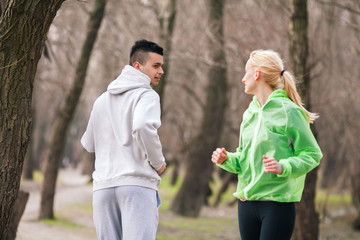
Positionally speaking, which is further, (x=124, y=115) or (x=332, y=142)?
(x=332, y=142)

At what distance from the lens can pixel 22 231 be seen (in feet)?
36.4

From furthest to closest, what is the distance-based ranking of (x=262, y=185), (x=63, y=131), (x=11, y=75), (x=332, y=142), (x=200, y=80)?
(x=200, y=80) < (x=332, y=142) < (x=63, y=131) < (x=11, y=75) < (x=262, y=185)

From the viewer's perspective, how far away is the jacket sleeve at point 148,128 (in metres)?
3.72

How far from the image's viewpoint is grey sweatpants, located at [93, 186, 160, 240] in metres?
3.78

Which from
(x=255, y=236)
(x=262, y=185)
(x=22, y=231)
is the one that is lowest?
(x=22, y=231)

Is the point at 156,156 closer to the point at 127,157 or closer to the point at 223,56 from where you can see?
the point at 127,157

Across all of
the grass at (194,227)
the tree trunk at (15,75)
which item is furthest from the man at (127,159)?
the grass at (194,227)

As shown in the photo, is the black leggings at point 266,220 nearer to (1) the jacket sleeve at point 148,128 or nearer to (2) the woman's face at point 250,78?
Answer: (1) the jacket sleeve at point 148,128

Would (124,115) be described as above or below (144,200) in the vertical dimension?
above

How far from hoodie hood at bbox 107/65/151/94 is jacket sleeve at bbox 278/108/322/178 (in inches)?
41.3

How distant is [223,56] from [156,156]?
10453 millimetres

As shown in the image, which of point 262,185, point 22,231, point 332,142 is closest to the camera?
point 262,185

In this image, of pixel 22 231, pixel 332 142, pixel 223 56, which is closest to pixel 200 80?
pixel 332 142

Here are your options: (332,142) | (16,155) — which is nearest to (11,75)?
(16,155)
